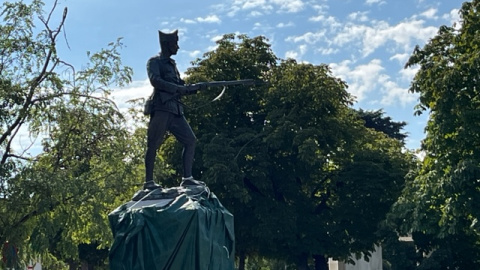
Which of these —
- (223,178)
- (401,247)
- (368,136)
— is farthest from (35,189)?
(401,247)

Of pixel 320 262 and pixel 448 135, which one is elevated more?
pixel 448 135

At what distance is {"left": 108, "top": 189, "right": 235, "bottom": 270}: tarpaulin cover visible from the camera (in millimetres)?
9773

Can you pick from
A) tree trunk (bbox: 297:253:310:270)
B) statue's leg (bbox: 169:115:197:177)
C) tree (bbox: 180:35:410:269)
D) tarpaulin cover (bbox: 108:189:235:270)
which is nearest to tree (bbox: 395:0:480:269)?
tree (bbox: 180:35:410:269)

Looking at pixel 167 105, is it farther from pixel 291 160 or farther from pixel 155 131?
pixel 291 160

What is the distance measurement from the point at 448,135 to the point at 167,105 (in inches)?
473

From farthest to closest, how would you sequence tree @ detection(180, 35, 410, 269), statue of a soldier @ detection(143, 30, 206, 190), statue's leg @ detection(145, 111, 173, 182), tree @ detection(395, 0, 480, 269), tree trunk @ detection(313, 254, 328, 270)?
tree trunk @ detection(313, 254, 328, 270), tree @ detection(180, 35, 410, 269), tree @ detection(395, 0, 480, 269), statue's leg @ detection(145, 111, 173, 182), statue of a soldier @ detection(143, 30, 206, 190)

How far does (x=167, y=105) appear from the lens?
34.8 feet

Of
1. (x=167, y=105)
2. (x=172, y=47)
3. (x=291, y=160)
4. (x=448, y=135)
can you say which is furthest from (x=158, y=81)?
(x=291, y=160)

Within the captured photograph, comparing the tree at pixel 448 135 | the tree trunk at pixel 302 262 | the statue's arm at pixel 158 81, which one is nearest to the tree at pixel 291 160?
the tree trunk at pixel 302 262

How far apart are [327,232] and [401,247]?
921 cm

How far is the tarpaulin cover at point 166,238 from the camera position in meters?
9.77

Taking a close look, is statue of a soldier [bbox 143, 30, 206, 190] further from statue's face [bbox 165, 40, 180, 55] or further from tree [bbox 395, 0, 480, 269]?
tree [bbox 395, 0, 480, 269]

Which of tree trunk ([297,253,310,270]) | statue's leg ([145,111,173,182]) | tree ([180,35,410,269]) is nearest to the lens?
statue's leg ([145,111,173,182])

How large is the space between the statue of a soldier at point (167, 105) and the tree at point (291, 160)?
15270 mm
